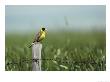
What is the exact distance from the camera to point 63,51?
328 inches

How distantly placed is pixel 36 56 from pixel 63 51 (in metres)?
0.43

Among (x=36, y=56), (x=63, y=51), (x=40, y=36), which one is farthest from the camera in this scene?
(x=63, y=51)

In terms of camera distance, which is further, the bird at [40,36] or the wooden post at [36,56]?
the bird at [40,36]

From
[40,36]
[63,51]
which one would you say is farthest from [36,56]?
[63,51]

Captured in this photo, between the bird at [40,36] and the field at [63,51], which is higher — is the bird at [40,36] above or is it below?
above

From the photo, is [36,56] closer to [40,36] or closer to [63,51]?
[40,36]

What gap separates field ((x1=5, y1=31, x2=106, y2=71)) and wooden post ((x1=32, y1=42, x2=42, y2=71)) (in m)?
0.07

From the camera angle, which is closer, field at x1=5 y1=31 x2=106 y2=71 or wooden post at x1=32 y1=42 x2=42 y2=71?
wooden post at x1=32 y1=42 x2=42 y2=71

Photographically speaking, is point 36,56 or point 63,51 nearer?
point 36,56

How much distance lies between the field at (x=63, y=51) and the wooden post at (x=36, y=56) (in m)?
0.07

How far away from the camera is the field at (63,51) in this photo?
8.23 meters

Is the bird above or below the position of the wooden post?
above

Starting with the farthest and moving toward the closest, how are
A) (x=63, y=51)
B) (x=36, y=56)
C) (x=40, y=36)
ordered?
1. (x=63, y=51)
2. (x=40, y=36)
3. (x=36, y=56)

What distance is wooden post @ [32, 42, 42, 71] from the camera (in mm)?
8016
